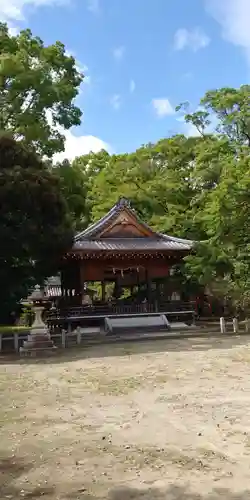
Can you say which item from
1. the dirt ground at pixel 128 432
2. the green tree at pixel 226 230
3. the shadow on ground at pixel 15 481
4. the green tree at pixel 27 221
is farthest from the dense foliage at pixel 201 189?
the shadow on ground at pixel 15 481

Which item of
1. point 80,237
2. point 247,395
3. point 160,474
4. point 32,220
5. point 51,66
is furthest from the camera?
point 51,66

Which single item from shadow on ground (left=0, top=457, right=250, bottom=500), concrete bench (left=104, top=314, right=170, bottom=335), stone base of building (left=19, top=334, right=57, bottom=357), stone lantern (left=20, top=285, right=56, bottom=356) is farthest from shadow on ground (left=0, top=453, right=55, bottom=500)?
concrete bench (left=104, top=314, right=170, bottom=335)

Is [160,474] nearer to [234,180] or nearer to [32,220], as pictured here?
[32,220]

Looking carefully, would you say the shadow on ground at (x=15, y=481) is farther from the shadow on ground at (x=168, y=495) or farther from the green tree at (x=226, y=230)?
the green tree at (x=226, y=230)

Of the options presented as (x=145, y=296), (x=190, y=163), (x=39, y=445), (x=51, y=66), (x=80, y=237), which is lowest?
(x=39, y=445)

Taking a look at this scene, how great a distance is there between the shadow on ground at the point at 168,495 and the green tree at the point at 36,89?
69.1ft

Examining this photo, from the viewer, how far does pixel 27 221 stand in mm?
18547

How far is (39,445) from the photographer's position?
604 centimetres

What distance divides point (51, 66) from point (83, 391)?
20202 millimetres

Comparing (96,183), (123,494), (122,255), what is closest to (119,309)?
(122,255)

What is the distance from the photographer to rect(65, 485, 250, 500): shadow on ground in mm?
4266

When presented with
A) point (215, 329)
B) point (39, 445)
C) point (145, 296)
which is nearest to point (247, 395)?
point (39, 445)

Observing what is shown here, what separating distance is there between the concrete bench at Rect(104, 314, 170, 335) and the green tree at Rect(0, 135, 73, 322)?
395cm

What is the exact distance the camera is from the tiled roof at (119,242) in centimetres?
2323
